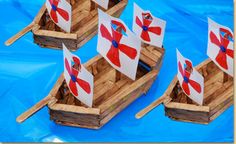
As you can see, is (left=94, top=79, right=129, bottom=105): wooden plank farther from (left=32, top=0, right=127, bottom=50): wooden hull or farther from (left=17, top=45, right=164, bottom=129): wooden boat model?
(left=32, top=0, right=127, bottom=50): wooden hull

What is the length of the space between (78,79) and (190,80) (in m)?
0.35

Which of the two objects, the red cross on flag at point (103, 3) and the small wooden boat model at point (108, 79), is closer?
the small wooden boat model at point (108, 79)

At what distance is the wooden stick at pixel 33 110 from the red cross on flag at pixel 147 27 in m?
0.39

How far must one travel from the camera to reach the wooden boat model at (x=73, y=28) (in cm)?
318

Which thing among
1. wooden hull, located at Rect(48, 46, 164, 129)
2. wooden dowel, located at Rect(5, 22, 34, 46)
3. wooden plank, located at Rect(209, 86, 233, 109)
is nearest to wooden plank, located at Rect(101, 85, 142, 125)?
wooden hull, located at Rect(48, 46, 164, 129)

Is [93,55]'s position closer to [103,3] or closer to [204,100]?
[103,3]

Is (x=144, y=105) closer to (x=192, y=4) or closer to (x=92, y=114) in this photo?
(x=92, y=114)

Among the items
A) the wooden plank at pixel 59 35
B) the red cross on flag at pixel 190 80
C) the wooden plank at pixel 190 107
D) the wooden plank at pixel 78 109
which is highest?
the red cross on flag at pixel 190 80

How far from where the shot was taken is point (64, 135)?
2961 millimetres

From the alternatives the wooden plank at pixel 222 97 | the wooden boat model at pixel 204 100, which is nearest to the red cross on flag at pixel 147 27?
the wooden boat model at pixel 204 100

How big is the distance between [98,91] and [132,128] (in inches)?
6.9

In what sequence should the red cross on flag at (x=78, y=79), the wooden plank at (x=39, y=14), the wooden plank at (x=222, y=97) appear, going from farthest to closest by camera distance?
the wooden plank at (x=39, y=14)
the wooden plank at (x=222, y=97)
the red cross on flag at (x=78, y=79)

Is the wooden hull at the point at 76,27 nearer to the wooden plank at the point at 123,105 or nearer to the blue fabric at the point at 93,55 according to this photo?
the blue fabric at the point at 93,55

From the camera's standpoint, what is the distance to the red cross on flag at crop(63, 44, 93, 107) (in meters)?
2.86
